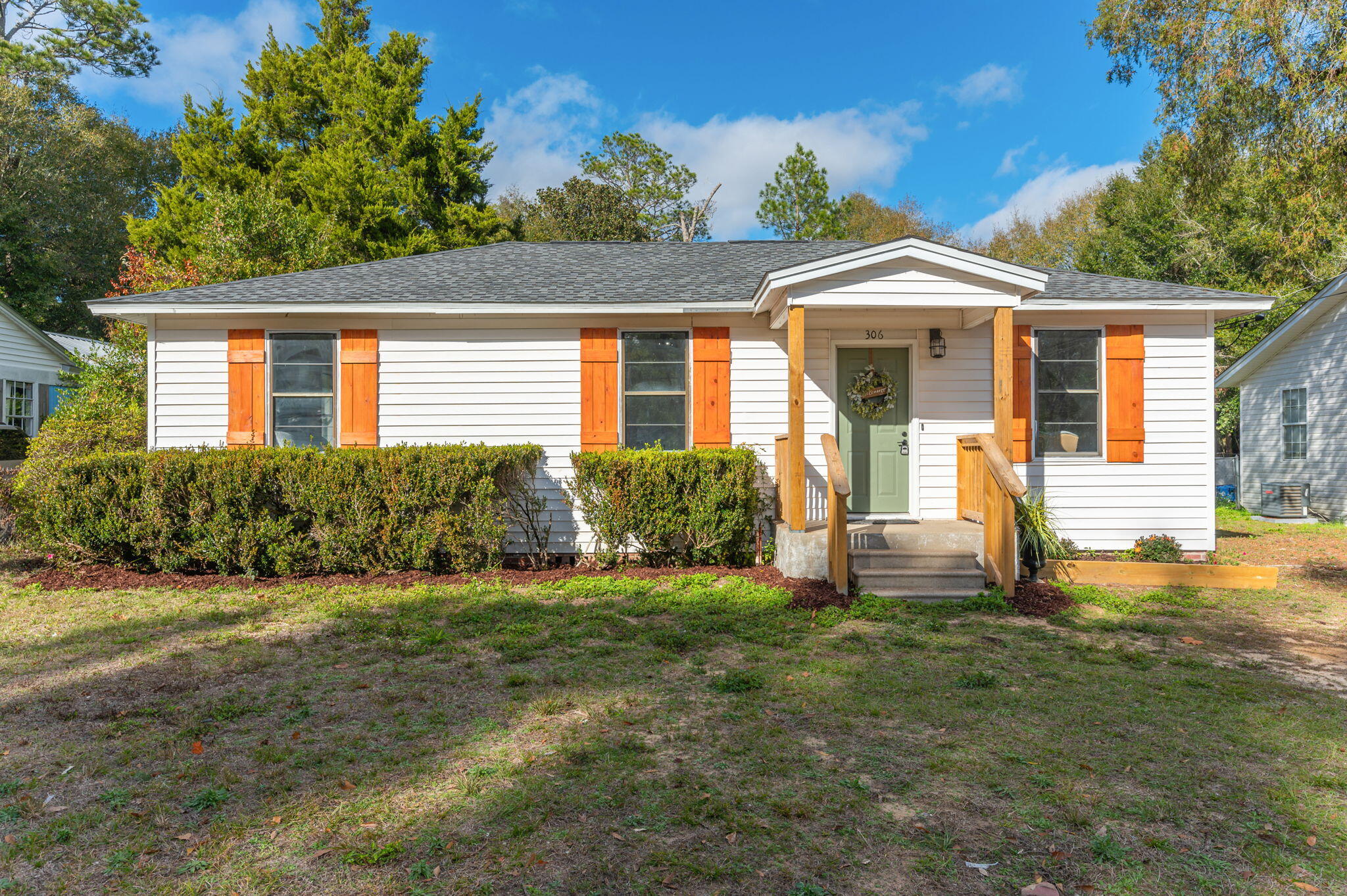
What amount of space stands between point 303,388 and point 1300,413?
1643 cm

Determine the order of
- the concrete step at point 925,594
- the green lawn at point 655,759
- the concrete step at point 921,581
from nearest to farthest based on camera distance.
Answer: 1. the green lawn at point 655,759
2. the concrete step at point 925,594
3. the concrete step at point 921,581

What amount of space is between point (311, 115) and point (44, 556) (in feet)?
63.2

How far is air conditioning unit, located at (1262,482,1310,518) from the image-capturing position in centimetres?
1273

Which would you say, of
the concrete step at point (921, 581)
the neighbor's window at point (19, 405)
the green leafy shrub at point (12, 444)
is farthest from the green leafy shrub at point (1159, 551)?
the neighbor's window at point (19, 405)

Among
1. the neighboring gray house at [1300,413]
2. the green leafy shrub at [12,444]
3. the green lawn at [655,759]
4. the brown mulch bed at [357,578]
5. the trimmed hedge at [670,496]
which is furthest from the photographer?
the green leafy shrub at [12,444]

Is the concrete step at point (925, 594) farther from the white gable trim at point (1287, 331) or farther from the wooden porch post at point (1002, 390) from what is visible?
the white gable trim at point (1287, 331)

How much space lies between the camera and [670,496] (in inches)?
283

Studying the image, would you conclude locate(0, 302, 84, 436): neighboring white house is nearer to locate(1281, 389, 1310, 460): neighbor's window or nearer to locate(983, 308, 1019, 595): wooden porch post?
locate(983, 308, 1019, 595): wooden porch post

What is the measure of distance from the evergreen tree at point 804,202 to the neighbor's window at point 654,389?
65.8ft

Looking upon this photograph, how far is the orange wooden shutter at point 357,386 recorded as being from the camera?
26.3 ft

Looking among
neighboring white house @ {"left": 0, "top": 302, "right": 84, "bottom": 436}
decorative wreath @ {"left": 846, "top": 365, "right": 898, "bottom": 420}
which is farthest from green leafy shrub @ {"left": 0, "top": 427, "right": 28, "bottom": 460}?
decorative wreath @ {"left": 846, "top": 365, "right": 898, "bottom": 420}

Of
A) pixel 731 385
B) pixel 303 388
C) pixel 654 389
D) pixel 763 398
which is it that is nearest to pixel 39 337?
pixel 303 388

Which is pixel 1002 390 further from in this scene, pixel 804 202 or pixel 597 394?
pixel 804 202

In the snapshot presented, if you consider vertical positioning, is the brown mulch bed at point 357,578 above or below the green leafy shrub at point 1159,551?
below
